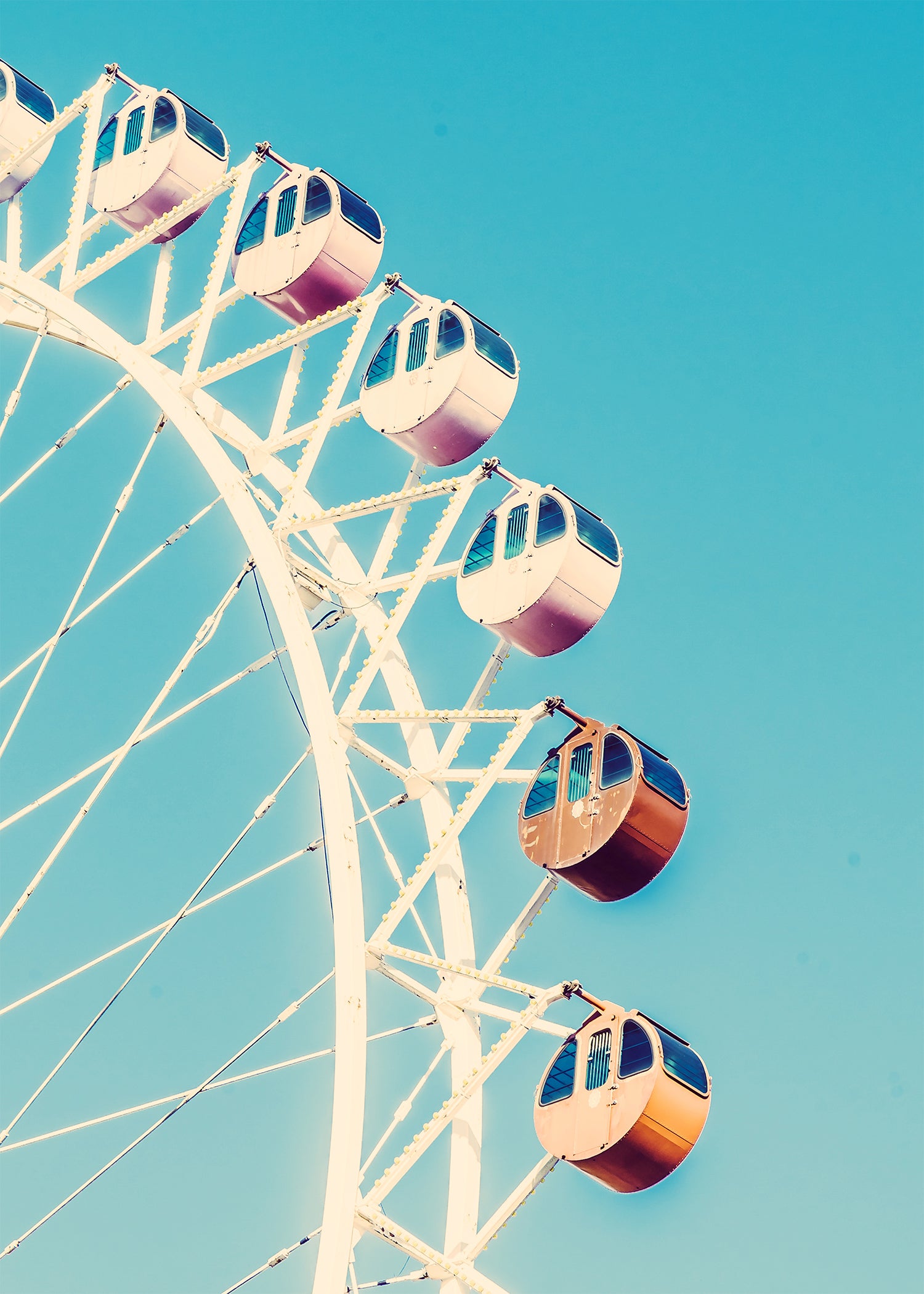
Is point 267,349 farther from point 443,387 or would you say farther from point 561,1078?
point 561,1078

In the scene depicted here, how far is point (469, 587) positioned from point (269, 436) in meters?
2.86

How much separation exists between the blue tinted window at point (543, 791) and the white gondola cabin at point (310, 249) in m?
6.02

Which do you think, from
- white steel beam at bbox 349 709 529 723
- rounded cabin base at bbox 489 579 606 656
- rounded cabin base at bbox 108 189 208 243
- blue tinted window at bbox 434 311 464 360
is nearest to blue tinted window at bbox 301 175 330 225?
rounded cabin base at bbox 108 189 208 243

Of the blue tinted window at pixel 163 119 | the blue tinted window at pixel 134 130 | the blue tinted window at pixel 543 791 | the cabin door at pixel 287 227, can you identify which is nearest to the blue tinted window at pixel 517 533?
the blue tinted window at pixel 543 791

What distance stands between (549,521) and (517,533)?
1.31ft

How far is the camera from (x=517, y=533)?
19688mm

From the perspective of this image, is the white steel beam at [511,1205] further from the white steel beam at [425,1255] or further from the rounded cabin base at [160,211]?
the rounded cabin base at [160,211]

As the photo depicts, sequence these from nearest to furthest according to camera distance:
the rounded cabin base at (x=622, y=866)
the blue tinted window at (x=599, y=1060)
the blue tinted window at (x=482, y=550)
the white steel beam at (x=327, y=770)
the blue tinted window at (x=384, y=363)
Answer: the white steel beam at (x=327, y=770) → the blue tinted window at (x=599, y=1060) → the rounded cabin base at (x=622, y=866) → the blue tinted window at (x=482, y=550) → the blue tinted window at (x=384, y=363)

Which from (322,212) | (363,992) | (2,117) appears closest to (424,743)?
(363,992)

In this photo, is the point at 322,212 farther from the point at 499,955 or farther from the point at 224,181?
the point at 499,955

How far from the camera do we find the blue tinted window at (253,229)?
21953 mm

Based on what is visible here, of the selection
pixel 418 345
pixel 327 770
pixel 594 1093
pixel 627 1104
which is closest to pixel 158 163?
pixel 418 345

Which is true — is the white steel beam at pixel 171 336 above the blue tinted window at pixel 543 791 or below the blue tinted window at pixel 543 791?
above

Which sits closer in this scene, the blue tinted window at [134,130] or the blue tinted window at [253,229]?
the blue tinted window at [253,229]
